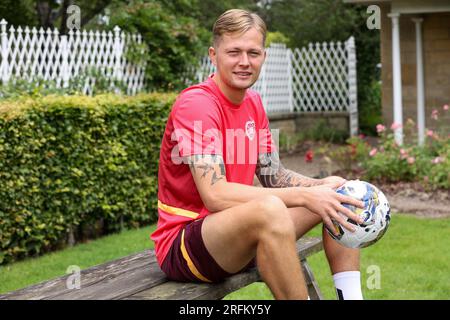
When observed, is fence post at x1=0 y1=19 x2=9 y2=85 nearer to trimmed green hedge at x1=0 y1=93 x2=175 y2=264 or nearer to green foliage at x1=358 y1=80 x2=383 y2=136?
trimmed green hedge at x1=0 y1=93 x2=175 y2=264

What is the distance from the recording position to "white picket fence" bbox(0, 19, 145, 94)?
28.6 ft

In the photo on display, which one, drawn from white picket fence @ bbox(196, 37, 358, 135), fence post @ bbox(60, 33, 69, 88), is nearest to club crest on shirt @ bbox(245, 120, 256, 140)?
fence post @ bbox(60, 33, 69, 88)

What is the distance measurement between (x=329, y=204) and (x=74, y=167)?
3996 mm

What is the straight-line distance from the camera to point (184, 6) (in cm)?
1316

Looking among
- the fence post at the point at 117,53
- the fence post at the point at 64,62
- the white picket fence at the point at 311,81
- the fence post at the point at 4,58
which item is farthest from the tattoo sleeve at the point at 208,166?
the white picket fence at the point at 311,81

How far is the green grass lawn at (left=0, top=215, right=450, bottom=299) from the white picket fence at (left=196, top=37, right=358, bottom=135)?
7312 millimetres

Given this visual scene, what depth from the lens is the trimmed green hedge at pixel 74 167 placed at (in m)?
6.41

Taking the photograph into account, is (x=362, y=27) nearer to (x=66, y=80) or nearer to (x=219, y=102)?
(x=66, y=80)

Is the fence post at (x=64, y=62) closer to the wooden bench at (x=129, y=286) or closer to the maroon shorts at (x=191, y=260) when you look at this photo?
the wooden bench at (x=129, y=286)

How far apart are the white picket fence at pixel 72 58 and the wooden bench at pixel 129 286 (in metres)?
4.89

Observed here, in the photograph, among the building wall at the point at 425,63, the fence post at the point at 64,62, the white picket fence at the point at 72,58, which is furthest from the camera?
the building wall at the point at 425,63

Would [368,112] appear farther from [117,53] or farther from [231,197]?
[231,197]

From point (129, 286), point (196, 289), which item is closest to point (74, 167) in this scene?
point (129, 286)

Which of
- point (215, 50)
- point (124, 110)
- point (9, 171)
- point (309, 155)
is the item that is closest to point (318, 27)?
point (309, 155)
